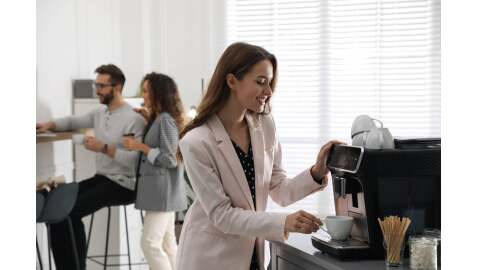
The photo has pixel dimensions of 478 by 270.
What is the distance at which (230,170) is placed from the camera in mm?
1872

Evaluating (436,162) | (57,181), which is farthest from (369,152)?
(57,181)

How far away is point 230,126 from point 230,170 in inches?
7.1

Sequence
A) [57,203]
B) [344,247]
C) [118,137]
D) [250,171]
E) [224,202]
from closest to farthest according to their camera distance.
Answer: [344,247]
[224,202]
[250,171]
[57,203]
[118,137]

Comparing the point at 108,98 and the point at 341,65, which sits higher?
the point at 341,65

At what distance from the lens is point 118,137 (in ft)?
13.6

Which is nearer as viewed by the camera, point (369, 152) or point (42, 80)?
point (369, 152)

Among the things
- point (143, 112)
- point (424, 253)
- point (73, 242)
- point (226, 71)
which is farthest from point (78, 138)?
point (424, 253)

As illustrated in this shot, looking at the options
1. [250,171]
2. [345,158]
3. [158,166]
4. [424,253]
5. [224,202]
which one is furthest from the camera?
[158,166]

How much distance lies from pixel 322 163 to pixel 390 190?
13.5 inches

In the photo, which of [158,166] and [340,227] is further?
[158,166]

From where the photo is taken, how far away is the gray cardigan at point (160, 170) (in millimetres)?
3951

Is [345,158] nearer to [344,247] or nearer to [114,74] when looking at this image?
[344,247]

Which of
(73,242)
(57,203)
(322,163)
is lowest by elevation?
(73,242)
